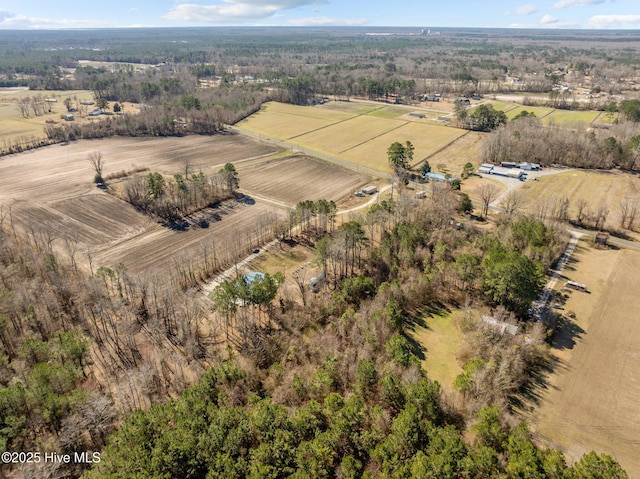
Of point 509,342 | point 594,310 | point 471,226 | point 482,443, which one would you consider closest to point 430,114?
point 471,226

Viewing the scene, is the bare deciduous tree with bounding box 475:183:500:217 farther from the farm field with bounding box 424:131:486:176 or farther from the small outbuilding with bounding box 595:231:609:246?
the small outbuilding with bounding box 595:231:609:246

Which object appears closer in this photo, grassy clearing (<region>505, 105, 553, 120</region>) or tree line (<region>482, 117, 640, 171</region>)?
tree line (<region>482, 117, 640, 171</region>)

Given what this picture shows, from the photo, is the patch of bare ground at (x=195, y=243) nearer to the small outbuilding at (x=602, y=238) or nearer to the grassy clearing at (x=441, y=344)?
the grassy clearing at (x=441, y=344)

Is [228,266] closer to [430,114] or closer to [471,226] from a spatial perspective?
[471,226]

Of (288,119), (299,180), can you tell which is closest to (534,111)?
(288,119)

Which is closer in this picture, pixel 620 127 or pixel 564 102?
pixel 620 127

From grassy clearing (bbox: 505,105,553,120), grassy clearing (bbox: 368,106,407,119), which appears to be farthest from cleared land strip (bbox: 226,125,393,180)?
grassy clearing (bbox: 505,105,553,120)
